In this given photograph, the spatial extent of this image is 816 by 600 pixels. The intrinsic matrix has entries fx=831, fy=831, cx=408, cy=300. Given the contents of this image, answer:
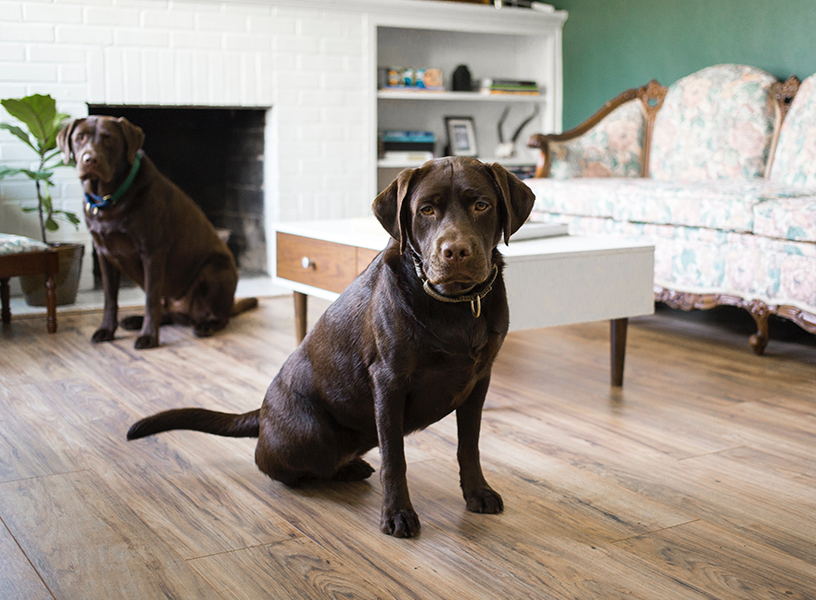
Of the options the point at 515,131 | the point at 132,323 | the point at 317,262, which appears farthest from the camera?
the point at 515,131

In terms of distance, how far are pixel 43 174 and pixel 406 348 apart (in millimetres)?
2900

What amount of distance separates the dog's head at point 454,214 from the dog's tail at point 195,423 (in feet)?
1.99

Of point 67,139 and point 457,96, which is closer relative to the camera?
point 67,139

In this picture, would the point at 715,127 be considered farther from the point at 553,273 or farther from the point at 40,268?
the point at 40,268

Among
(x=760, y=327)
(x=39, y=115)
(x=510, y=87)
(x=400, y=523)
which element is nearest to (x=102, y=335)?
(x=39, y=115)

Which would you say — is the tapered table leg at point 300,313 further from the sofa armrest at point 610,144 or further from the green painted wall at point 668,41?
the green painted wall at point 668,41

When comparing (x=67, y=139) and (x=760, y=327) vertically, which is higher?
(x=67, y=139)

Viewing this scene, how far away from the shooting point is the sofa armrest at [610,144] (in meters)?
4.41

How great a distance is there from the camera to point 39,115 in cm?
372

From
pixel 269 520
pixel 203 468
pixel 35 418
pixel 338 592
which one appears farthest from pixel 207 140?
pixel 338 592

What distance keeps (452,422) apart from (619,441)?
1.51ft

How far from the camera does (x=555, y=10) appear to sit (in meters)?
5.59

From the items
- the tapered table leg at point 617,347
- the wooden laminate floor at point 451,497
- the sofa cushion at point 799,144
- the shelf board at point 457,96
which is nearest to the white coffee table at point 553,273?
the tapered table leg at point 617,347

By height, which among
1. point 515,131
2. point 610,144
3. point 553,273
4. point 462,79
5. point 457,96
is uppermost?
point 462,79
